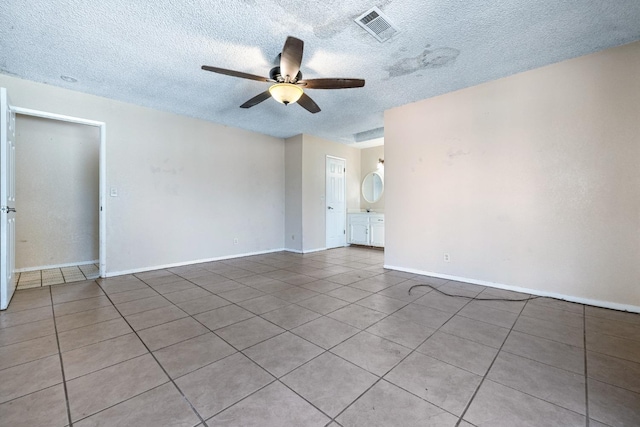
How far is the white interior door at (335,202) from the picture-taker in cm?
637

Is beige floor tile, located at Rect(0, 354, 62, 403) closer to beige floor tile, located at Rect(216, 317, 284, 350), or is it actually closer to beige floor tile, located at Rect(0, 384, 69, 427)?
beige floor tile, located at Rect(0, 384, 69, 427)

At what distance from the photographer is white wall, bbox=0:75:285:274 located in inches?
150

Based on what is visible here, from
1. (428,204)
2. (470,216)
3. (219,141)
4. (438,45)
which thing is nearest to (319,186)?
(219,141)

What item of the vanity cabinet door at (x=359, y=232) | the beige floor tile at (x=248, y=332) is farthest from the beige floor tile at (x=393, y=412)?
the vanity cabinet door at (x=359, y=232)

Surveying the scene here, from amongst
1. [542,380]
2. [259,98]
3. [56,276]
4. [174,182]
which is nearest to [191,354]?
[542,380]

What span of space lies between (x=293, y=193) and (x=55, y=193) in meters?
4.16

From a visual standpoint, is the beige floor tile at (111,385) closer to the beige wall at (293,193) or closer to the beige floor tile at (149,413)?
the beige floor tile at (149,413)

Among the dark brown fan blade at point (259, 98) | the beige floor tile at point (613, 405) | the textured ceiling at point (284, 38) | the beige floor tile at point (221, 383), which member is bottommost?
the beige floor tile at point (613, 405)

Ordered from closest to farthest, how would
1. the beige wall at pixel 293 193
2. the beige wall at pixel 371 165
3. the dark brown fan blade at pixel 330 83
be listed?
the dark brown fan blade at pixel 330 83
the beige wall at pixel 293 193
the beige wall at pixel 371 165

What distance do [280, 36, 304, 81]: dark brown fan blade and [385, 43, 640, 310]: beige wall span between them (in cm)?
235

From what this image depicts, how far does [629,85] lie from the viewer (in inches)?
100

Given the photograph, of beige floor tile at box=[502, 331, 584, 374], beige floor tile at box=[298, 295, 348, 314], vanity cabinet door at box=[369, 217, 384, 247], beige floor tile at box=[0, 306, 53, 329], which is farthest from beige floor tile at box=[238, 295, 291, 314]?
vanity cabinet door at box=[369, 217, 384, 247]

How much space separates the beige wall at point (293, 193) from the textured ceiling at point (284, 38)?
227 centimetres

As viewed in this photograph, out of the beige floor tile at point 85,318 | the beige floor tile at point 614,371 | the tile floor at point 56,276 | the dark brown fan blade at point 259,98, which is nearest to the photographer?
the beige floor tile at point 614,371
